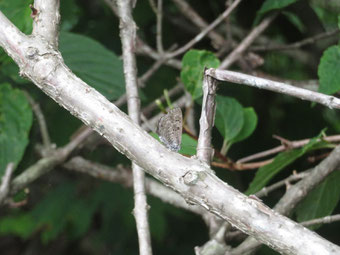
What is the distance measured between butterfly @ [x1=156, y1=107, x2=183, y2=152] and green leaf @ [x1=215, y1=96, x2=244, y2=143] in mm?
463

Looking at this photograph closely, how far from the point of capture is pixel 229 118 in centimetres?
127

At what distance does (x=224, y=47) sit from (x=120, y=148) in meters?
1.04

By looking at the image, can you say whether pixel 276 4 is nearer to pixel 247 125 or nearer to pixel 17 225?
pixel 247 125

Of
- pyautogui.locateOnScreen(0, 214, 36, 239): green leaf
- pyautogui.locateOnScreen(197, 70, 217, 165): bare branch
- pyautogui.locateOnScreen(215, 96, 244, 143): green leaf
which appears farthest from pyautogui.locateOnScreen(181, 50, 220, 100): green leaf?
pyautogui.locateOnScreen(0, 214, 36, 239): green leaf

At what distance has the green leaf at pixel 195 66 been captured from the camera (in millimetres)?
1224

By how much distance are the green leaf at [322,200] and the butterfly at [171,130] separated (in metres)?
0.47

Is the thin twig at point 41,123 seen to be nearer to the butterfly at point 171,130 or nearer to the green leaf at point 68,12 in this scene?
the green leaf at point 68,12

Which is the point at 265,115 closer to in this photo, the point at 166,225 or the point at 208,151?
the point at 166,225

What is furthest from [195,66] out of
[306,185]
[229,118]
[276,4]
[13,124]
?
[13,124]

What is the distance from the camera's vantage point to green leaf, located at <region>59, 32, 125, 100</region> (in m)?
1.30

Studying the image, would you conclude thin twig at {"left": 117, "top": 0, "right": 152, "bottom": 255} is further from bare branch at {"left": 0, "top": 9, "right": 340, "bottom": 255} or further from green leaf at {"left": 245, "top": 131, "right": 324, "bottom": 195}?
green leaf at {"left": 245, "top": 131, "right": 324, "bottom": 195}

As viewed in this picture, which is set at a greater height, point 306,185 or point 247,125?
point 247,125

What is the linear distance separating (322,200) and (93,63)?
2.13ft

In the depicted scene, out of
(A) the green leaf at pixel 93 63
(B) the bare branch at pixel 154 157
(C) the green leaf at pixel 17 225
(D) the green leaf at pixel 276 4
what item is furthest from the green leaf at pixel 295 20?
(C) the green leaf at pixel 17 225
